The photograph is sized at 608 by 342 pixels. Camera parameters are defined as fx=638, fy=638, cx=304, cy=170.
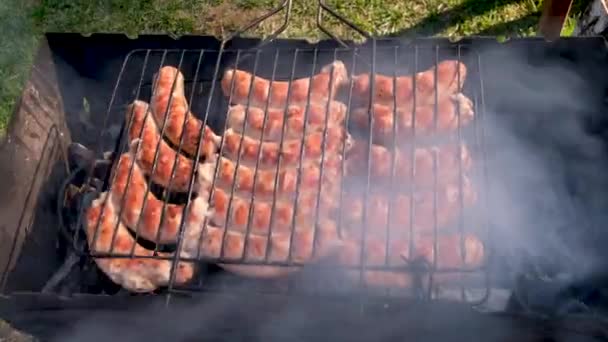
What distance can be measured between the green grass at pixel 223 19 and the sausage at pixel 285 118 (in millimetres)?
2191

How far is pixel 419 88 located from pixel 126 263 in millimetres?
1598

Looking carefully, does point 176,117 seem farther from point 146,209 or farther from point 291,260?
point 291,260

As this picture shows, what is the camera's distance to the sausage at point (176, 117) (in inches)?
121

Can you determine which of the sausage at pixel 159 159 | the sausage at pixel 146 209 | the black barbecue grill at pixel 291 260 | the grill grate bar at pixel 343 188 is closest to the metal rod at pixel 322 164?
the grill grate bar at pixel 343 188

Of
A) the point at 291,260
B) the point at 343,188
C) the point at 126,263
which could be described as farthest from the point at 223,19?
the point at 291,260

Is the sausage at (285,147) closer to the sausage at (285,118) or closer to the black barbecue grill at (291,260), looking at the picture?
the sausage at (285,118)

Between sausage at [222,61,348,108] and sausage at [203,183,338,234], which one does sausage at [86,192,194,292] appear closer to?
sausage at [203,183,338,234]

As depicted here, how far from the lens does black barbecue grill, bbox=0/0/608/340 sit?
2.64 m

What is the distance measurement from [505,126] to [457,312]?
3.77ft

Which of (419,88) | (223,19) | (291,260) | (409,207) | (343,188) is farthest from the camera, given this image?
(223,19)

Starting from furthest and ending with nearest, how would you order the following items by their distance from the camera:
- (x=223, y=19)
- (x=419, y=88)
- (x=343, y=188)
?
(x=223, y=19) → (x=419, y=88) → (x=343, y=188)

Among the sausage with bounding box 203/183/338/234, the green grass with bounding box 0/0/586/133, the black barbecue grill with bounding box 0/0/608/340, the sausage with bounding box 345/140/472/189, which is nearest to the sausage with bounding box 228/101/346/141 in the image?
the black barbecue grill with bounding box 0/0/608/340

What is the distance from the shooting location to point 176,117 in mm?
3146

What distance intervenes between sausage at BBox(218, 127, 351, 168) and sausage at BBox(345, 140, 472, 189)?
11 centimetres
